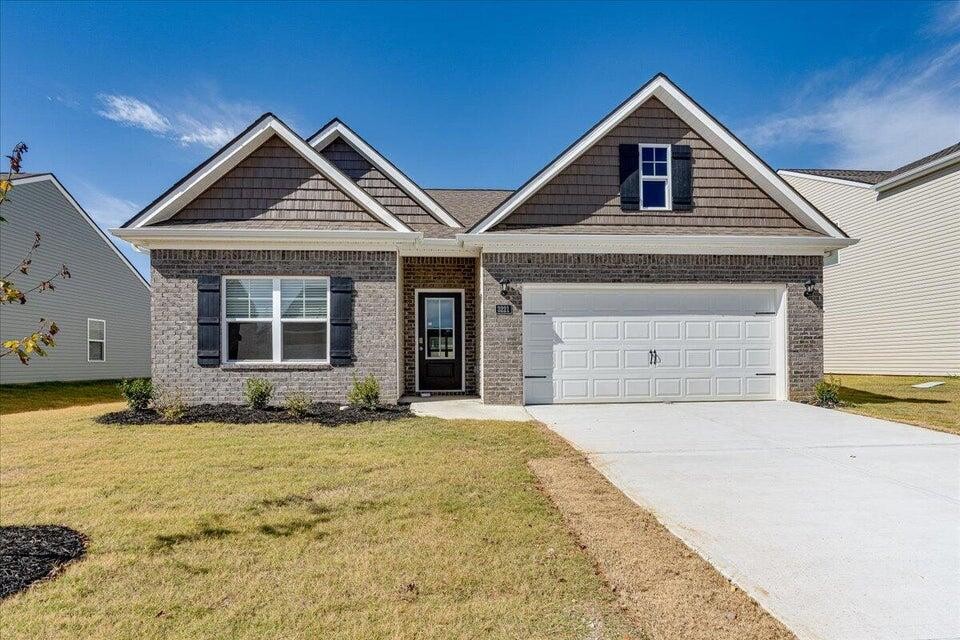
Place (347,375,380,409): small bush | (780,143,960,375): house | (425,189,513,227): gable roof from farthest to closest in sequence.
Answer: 1. (780,143,960,375): house
2. (425,189,513,227): gable roof
3. (347,375,380,409): small bush

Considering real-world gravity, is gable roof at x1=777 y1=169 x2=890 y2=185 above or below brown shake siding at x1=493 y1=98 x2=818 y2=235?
above

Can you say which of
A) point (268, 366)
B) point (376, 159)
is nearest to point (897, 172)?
point (376, 159)

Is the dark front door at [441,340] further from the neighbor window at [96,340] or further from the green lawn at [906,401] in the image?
the neighbor window at [96,340]

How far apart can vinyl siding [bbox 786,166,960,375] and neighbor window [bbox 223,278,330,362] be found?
17492 mm

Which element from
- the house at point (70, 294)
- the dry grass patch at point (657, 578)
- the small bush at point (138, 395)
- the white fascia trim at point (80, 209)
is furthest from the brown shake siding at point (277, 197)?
the white fascia trim at point (80, 209)

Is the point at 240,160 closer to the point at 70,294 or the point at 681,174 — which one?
the point at 681,174

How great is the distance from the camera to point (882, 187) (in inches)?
667

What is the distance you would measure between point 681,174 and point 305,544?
32.0 ft

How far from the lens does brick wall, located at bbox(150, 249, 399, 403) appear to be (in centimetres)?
948

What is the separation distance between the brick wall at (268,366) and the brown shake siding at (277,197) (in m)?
0.71

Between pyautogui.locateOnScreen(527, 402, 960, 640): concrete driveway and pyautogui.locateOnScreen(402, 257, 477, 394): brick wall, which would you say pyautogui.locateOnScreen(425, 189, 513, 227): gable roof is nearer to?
pyautogui.locateOnScreen(402, 257, 477, 394): brick wall

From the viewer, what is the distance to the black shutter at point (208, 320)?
943cm

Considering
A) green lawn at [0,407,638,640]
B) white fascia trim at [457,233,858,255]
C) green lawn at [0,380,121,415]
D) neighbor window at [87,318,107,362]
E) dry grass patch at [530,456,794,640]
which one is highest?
white fascia trim at [457,233,858,255]

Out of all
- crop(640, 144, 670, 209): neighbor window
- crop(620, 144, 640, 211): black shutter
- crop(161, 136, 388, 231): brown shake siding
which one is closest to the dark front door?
crop(161, 136, 388, 231): brown shake siding
